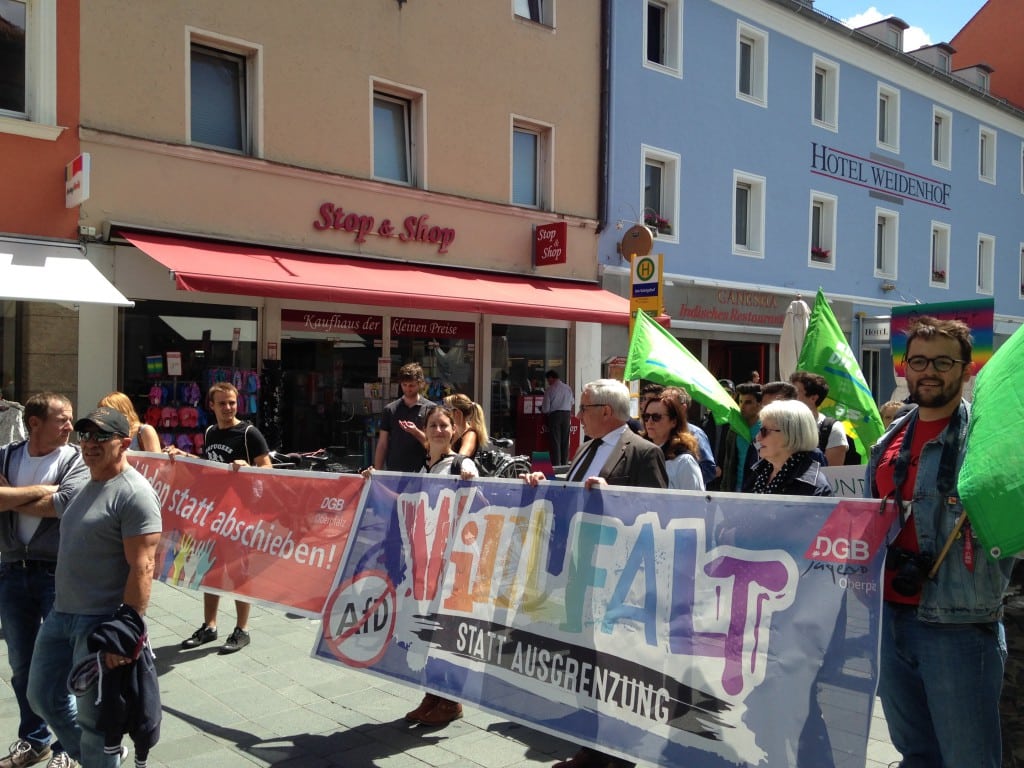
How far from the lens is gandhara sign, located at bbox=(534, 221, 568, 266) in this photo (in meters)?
15.0

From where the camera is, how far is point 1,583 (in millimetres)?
4074

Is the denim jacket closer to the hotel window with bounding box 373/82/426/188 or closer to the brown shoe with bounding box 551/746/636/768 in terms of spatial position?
the brown shoe with bounding box 551/746/636/768

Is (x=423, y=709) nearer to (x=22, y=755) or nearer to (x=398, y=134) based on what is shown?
(x=22, y=755)

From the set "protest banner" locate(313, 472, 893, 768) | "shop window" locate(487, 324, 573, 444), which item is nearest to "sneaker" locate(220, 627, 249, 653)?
"protest banner" locate(313, 472, 893, 768)

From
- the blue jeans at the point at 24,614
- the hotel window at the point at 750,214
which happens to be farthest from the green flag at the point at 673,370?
the hotel window at the point at 750,214

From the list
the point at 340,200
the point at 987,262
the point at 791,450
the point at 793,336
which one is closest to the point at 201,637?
the point at 791,450

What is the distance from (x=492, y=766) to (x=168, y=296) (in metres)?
8.75

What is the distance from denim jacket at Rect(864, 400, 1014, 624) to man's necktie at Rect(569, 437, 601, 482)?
1.69m

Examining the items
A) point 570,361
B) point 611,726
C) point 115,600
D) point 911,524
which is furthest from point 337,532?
point 570,361

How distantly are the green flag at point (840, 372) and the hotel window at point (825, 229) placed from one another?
14.4 m

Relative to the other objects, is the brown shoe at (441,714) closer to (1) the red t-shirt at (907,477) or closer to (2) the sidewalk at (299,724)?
(2) the sidewalk at (299,724)

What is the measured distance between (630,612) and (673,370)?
3229 mm

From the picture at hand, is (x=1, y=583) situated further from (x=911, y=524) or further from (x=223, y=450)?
(x=911, y=524)

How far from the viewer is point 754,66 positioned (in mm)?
19609
